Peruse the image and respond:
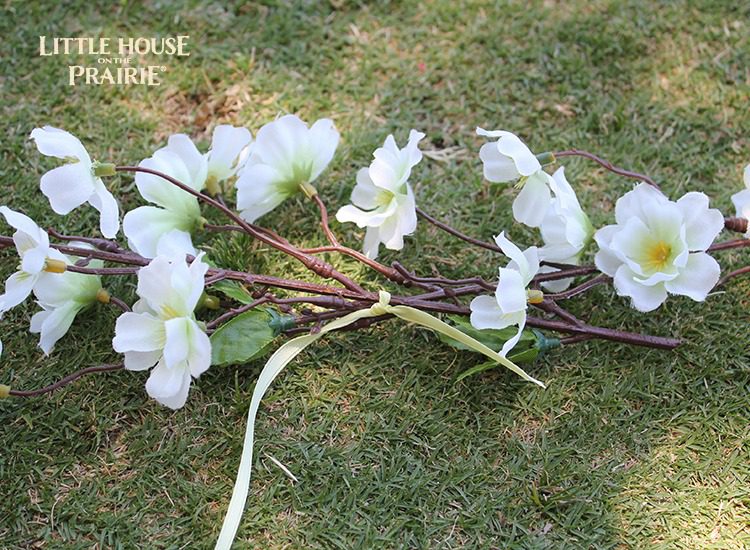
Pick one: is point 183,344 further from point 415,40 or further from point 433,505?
point 415,40

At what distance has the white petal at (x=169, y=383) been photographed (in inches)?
44.7

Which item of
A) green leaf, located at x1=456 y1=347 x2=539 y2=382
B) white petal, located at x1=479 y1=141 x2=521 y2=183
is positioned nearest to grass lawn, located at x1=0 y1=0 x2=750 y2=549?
green leaf, located at x1=456 y1=347 x2=539 y2=382

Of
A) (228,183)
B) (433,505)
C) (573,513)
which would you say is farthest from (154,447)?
(573,513)

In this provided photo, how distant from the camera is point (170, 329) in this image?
1107 millimetres

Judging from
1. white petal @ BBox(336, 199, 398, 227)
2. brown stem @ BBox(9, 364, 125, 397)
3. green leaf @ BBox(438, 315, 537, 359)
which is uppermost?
white petal @ BBox(336, 199, 398, 227)

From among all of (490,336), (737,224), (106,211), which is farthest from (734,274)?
(106,211)

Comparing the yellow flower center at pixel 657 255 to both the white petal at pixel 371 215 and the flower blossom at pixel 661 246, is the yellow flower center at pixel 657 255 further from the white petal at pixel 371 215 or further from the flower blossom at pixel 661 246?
the white petal at pixel 371 215

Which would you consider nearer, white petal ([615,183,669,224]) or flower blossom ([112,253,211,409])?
flower blossom ([112,253,211,409])

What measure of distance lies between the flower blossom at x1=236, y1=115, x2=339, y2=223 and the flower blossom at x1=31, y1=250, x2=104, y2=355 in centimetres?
30

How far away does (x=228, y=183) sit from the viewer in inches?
64.9

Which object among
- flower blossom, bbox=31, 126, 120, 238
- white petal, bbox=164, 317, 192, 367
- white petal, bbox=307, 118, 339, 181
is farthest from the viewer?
white petal, bbox=307, 118, 339, 181

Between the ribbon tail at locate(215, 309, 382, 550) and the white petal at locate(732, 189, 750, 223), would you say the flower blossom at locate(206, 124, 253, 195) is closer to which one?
the ribbon tail at locate(215, 309, 382, 550)

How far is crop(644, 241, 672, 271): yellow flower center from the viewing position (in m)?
1.28

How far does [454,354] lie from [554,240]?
Answer: 0.27m
